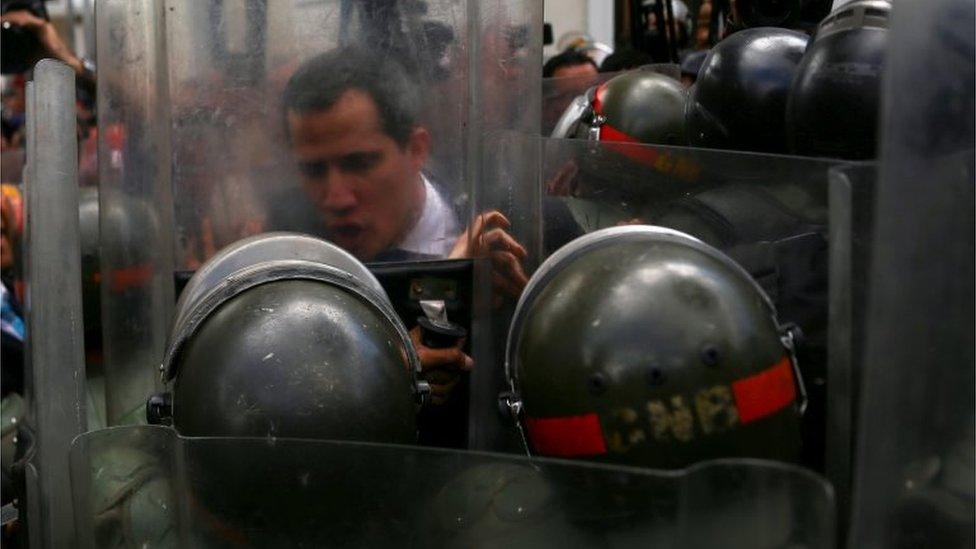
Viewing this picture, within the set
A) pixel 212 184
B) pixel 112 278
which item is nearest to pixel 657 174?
pixel 212 184

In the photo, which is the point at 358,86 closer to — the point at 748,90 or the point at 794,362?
the point at 748,90

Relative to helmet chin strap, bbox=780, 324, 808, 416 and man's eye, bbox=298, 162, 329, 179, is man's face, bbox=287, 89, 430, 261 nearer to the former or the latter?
man's eye, bbox=298, 162, 329, 179

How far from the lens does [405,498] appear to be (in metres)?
1.91

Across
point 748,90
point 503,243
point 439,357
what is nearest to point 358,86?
point 503,243

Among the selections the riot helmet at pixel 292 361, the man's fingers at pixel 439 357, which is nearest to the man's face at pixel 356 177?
the man's fingers at pixel 439 357

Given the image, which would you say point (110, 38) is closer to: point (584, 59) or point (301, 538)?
point (301, 538)

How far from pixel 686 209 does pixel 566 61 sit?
2720 millimetres

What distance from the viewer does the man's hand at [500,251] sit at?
299 cm

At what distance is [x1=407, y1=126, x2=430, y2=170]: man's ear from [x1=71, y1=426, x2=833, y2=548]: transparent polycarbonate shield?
1327mm

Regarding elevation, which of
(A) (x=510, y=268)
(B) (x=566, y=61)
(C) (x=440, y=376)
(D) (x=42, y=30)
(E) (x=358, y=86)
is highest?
(E) (x=358, y=86)

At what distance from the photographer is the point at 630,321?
81.7 inches

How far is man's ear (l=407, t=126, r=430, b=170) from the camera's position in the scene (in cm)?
326

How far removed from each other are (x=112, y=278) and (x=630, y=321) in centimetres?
162

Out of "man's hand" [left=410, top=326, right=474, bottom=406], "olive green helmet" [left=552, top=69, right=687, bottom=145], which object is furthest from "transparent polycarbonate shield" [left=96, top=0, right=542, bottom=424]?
"olive green helmet" [left=552, top=69, right=687, bottom=145]
